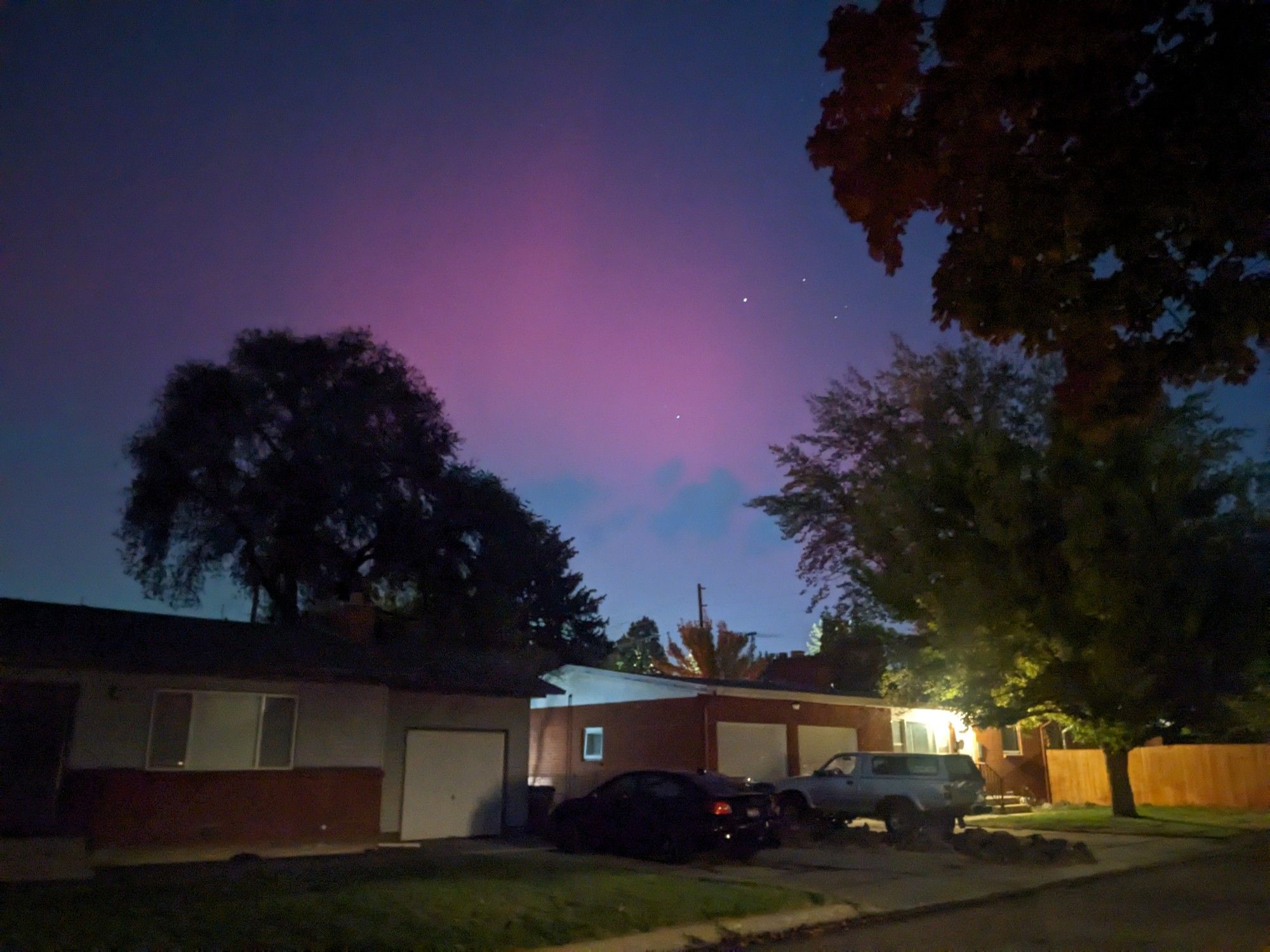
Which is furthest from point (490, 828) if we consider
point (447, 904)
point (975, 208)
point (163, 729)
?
point (975, 208)

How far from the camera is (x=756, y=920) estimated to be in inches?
459

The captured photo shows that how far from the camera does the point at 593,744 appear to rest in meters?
29.1

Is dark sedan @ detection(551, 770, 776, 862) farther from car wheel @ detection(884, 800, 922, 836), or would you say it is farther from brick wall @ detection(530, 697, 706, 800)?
brick wall @ detection(530, 697, 706, 800)

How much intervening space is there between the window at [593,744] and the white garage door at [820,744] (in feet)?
17.5

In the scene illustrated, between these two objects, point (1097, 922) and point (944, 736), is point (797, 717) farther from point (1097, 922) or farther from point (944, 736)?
point (1097, 922)

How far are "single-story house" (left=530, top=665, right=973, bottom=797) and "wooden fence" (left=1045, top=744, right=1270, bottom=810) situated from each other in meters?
5.95

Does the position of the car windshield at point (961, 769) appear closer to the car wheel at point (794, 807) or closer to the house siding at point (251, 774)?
the car wheel at point (794, 807)

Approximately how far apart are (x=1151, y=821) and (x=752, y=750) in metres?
9.38

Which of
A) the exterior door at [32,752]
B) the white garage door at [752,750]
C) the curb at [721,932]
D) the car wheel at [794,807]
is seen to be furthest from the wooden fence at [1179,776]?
the exterior door at [32,752]

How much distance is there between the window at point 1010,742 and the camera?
34.9 meters

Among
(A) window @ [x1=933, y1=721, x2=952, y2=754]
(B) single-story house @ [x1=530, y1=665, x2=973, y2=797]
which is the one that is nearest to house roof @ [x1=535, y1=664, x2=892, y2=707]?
(B) single-story house @ [x1=530, y1=665, x2=973, y2=797]

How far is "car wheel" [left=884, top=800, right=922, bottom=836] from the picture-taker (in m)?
21.6

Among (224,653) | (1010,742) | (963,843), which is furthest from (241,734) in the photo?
(1010,742)

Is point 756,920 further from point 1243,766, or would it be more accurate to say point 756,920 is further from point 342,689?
point 1243,766
